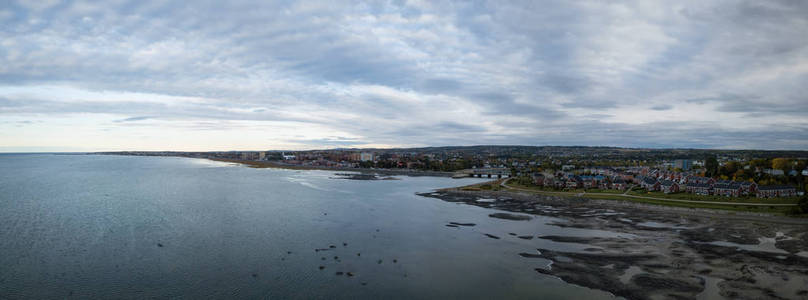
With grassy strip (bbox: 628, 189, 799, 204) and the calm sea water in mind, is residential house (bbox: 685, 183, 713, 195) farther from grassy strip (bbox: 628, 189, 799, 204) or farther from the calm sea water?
the calm sea water

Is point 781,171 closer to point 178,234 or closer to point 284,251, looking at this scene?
point 284,251

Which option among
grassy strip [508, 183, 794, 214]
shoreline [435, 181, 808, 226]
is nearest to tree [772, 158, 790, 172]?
grassy strip [508, 183, 794, 214]

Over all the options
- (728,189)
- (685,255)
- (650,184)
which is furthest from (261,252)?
(650,184)

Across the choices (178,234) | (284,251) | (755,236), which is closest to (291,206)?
(178,234)

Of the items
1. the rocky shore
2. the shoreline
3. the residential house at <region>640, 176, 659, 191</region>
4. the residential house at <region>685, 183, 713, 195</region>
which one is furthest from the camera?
the residential house at <region>640, 176, 659, 191</region>

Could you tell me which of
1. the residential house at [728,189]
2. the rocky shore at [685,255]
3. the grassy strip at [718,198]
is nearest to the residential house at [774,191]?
the grassy strip at [718,198]

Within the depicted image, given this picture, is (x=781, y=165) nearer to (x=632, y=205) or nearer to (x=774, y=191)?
(x=774, y=191)

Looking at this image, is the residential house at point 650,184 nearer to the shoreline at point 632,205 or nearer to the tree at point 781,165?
the shoreline at point 632,205
